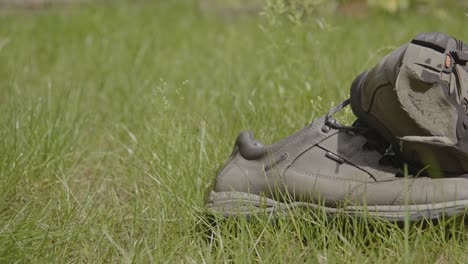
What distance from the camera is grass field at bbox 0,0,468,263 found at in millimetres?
1538

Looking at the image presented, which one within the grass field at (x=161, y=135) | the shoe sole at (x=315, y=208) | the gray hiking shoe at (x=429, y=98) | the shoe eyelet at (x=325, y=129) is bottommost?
the grass field at (x=161, y=135)

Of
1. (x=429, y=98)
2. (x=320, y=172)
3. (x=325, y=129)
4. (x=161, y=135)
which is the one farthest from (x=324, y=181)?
(x=161, y=135)

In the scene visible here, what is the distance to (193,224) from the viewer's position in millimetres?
1686

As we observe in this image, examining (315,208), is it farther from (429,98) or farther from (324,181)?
(429,98)

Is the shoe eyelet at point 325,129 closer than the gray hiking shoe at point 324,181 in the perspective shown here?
No

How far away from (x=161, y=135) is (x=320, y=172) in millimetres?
579

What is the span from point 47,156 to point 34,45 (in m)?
1.83

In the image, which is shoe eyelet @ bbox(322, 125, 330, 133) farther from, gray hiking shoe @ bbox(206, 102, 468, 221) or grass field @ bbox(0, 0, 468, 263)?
grass field @ bbox(0, 0, 468, 263)

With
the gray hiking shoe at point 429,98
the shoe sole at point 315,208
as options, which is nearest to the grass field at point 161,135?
the shoe sole at point 315,208

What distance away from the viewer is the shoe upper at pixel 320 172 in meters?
1.59

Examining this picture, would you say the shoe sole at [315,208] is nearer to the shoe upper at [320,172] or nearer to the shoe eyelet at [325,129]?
the shoe upper at [320,172]

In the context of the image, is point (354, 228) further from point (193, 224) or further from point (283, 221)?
point (193, 224)

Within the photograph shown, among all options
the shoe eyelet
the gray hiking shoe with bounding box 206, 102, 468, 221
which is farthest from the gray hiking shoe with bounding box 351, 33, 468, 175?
the shoe eyelet

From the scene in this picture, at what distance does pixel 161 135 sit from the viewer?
2018 mm
